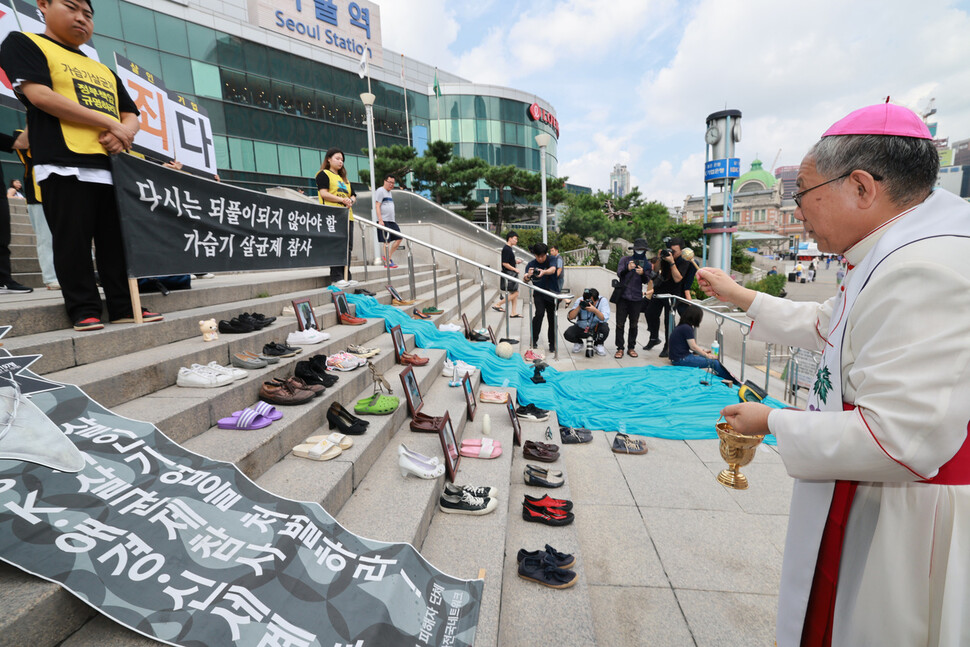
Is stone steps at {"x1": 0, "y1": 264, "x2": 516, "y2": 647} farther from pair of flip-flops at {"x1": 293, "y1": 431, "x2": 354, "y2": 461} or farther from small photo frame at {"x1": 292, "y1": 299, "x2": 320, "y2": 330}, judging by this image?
small photo frame at {"x1": 292, "y1": 299, "x2": 320, "y2": 330}

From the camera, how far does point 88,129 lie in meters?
2.85

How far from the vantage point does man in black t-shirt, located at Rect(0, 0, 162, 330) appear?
262cm

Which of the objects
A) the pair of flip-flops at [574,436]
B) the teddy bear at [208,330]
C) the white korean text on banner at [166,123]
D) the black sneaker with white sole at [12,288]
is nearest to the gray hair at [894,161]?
the pair of flip-flops at [574,436]

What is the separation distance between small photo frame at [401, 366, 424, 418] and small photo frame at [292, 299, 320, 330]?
4.30 feet

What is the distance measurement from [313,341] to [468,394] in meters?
1.55

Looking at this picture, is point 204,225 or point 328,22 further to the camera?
point 328,22

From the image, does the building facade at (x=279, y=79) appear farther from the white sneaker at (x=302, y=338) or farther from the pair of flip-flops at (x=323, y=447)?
the pair of flip-flops at (x=323, y=447)

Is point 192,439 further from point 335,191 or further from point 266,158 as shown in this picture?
point 266,158

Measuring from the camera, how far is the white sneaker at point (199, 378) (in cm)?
270

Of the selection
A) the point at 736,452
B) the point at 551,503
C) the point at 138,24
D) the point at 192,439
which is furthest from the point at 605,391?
the point at 138,24

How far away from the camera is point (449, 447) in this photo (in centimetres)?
307

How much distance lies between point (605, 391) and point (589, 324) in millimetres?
2255

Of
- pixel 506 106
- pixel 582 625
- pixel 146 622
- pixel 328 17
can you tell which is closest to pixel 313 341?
pixel 146 622

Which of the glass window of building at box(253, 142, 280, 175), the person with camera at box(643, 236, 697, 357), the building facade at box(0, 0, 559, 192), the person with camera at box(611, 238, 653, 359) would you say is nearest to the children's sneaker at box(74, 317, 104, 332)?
the person with camera at box(611, 238, 653, 359)
